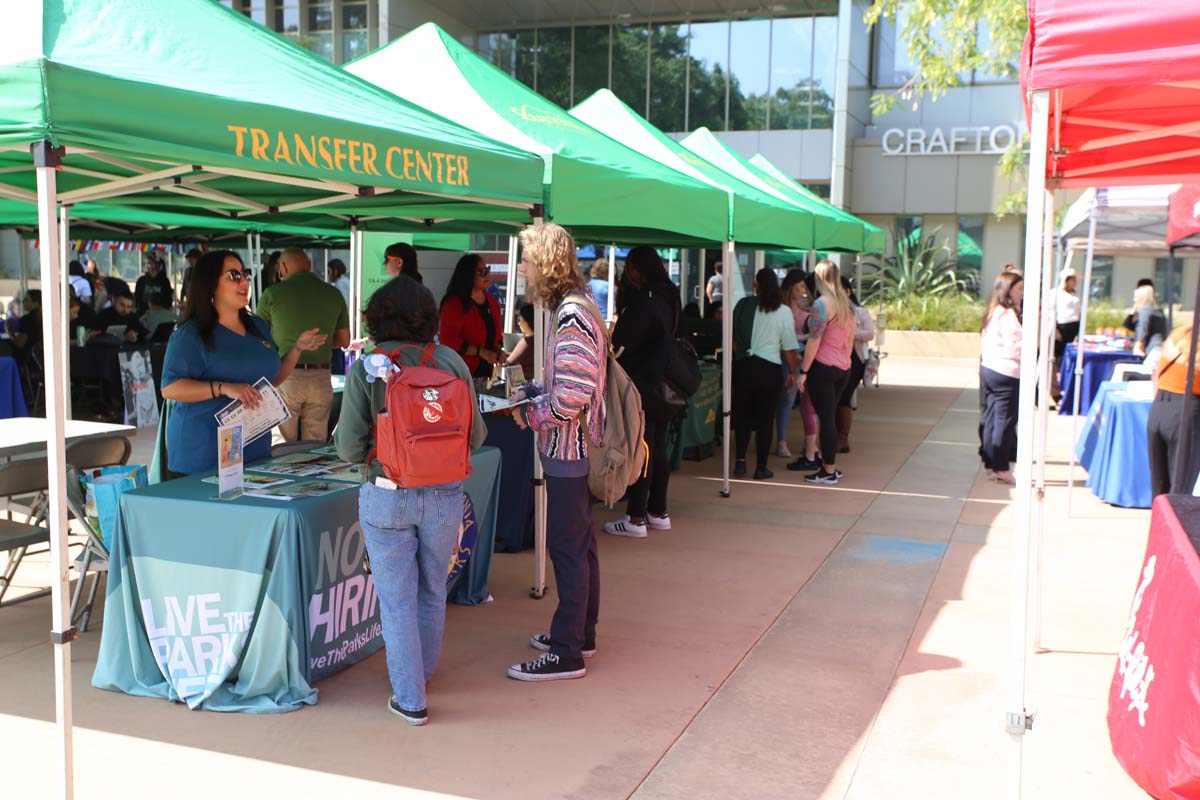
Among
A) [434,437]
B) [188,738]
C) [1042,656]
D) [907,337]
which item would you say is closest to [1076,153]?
[1042,656]

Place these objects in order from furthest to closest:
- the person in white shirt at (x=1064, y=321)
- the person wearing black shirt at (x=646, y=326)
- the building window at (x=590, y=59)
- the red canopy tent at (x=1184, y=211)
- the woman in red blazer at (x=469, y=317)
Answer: the building window at (x=590, y=59) < the person in white shirt at (x=1064, y=321) < the woman in red blazer at (x=469, y=317) < the red canopy tent at (x=1184, y=211) < the person wearing black shirt at (x=646, y=326)

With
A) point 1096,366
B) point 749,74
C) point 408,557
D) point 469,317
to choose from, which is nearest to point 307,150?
point 408,557

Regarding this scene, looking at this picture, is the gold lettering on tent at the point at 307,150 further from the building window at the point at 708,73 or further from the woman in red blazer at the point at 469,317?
the building window at the point at 708,73

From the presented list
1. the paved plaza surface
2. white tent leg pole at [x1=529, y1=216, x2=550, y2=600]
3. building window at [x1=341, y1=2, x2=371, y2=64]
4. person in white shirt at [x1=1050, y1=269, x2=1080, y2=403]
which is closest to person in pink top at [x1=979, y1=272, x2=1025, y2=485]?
the paved plaza surface

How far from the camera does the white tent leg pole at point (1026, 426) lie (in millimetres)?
2854

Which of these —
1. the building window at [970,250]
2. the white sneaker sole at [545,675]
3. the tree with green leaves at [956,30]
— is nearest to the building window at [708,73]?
the building window at [970,250]

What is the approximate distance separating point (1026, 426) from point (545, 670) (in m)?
2.34

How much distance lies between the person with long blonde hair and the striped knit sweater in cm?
473

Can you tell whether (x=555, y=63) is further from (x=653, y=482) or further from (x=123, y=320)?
(x=653, y=482)

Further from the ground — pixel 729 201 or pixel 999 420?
pixel 729 201

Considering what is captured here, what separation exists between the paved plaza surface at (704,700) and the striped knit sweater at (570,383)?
1.04m

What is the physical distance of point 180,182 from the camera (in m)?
5.06

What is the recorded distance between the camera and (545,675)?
4.45m

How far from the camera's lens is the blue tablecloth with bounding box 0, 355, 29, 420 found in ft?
32.3
